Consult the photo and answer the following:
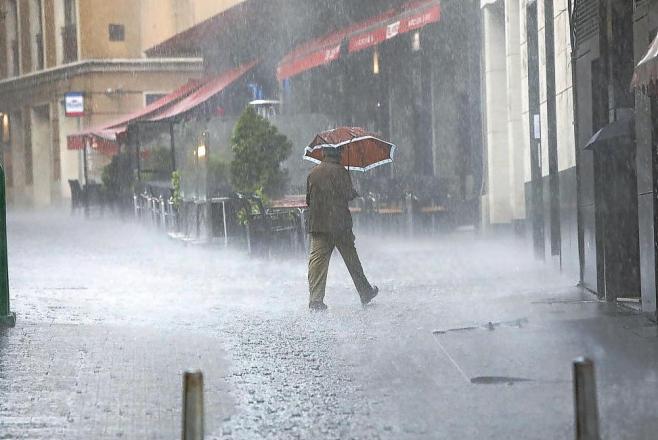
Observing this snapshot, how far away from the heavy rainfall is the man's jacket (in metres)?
0.03

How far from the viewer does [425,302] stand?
15125 millimetres

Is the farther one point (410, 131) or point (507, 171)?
point (410, 131)

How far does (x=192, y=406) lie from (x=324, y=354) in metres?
5.89

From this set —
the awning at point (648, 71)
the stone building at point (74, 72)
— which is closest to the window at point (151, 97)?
the stone building at point (74, 72)

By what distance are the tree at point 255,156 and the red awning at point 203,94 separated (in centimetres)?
909

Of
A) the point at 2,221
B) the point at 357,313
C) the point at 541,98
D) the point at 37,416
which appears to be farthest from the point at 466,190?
the point at 37,416

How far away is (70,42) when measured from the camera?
58656 mm

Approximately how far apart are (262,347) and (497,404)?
356cm

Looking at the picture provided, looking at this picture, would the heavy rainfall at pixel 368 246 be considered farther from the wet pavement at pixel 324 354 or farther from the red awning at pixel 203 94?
the red awning at pixel 203 94

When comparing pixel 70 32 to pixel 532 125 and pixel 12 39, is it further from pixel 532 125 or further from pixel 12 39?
pixel 532 125

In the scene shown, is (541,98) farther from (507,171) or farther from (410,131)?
(410,131)

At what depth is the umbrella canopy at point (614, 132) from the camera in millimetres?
13539

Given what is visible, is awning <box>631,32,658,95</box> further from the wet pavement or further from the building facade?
the building facade

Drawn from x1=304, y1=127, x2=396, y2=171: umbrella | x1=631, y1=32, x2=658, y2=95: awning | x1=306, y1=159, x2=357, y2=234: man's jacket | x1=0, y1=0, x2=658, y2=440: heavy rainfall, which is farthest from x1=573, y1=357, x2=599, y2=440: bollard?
x1=304, y1=127, x2=396, y2=171: umbrella
